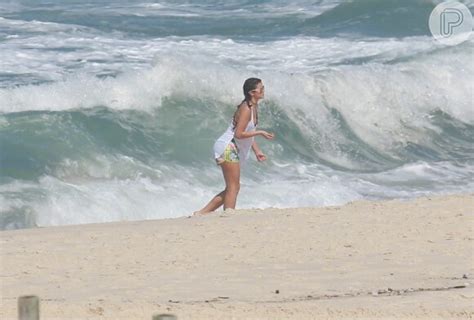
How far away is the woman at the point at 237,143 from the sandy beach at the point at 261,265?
29 centimetres

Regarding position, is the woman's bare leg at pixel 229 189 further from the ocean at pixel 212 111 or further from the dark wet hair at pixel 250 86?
the ocean at pixel 212 111

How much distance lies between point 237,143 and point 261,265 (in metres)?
2.11

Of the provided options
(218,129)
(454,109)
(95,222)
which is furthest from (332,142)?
(95,222)

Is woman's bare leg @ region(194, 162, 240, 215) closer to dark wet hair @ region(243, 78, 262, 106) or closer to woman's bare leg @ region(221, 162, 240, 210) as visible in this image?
woman's bare leg @ region(221, 162, 240, 210)

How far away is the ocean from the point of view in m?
11.6

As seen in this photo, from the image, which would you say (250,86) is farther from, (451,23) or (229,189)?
(451,23)

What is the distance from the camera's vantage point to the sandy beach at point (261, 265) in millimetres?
Answer: 6598

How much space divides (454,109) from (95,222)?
21.4ft

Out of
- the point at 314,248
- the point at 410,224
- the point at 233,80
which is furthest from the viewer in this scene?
the point at 233,80

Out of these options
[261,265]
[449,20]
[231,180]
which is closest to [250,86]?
[231,180]

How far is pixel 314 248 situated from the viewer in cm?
810

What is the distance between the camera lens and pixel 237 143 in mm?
9688

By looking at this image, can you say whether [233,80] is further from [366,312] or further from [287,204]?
[366,312]

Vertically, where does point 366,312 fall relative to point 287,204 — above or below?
above
